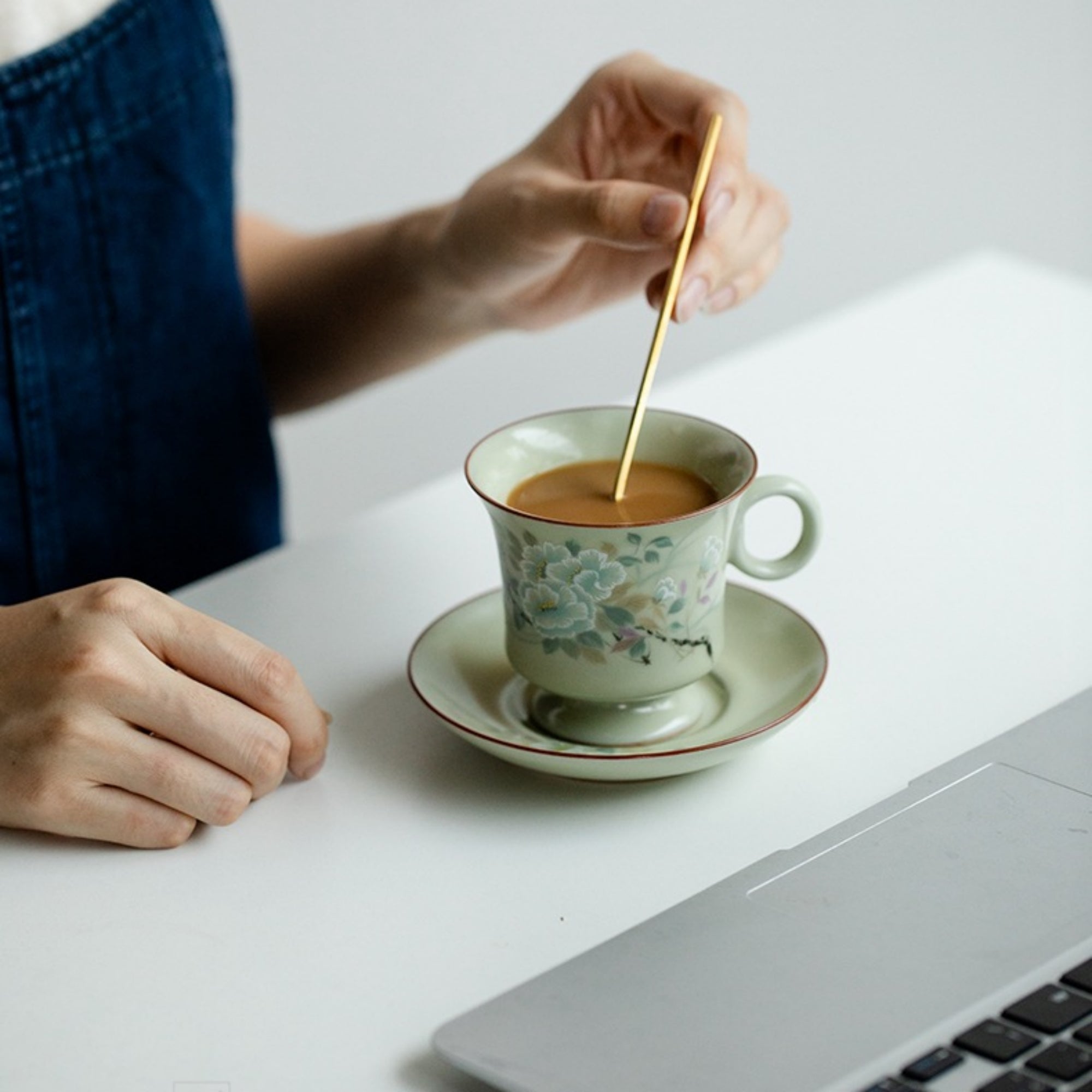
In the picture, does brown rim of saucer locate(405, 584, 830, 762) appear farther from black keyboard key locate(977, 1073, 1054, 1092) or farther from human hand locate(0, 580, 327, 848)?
black keyboard key locate(977, 1073, 1054, 1092)

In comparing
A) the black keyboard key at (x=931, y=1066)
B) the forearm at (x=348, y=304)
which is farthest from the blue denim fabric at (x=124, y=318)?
the black keyboard key at (x=931, y=1066)

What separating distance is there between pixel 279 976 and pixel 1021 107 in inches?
86.3

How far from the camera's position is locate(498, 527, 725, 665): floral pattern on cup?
610 millimetres

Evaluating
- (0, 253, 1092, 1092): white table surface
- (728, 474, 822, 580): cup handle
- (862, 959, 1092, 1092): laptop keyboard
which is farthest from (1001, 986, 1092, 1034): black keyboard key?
(728, 474, 822, 580): cup handle

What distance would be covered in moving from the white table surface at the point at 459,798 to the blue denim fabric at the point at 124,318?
0.63 ft

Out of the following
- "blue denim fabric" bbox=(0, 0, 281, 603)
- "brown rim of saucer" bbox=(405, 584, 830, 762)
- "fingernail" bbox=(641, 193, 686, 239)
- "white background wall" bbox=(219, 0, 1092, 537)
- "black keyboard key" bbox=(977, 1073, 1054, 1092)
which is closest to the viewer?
"black keyboard key" bbox=(977, 1073, 1054, 1092)

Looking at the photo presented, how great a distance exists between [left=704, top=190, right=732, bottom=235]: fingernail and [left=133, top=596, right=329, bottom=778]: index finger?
11.7 inches

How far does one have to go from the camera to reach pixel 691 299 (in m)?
0.74

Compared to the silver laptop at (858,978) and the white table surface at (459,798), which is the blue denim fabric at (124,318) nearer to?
the white table surface at (459,798)

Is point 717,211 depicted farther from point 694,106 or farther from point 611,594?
point 611,594

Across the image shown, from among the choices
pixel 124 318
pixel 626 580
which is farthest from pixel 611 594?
pixel 124 318

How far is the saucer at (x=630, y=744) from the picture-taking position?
1.98 feet

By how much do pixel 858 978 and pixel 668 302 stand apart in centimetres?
32

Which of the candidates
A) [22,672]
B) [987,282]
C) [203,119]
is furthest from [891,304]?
[22,672]
